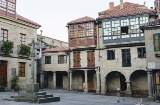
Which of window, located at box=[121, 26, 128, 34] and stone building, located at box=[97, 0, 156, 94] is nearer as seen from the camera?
stone building, located at box=[97, 0, 156, 94]

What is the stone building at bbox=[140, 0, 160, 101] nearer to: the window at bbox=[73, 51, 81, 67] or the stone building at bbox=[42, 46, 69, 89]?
the window at bbox=[73, 51, 81, 67]

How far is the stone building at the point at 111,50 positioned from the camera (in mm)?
27031

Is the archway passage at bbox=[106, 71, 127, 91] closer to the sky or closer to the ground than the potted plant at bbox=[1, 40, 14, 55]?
closer to the ground

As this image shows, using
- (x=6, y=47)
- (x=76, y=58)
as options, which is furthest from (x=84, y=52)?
(x=6, y=47)

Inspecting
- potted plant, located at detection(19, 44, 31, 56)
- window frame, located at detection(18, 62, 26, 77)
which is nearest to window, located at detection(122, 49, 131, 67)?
potted plant, located at detection(19, 44, 31, 56)

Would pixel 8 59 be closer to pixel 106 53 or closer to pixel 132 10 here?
pixel 106 53

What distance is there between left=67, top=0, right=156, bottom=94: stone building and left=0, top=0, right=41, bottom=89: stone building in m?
6.09

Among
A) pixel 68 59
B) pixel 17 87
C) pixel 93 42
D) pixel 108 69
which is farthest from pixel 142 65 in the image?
pixel 17 87

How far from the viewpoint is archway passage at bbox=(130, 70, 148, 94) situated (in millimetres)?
28109

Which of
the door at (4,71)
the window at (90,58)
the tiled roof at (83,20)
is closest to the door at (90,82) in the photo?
the window at (90,58)

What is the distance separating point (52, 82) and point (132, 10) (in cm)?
1640

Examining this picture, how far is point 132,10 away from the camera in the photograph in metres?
28.2

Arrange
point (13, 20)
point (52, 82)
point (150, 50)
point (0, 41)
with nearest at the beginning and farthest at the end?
point (150, 50) < point (0, 41) < point (13, 20) < point (52, 82)

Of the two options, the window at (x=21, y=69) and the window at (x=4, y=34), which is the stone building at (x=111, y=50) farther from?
the window at (x=4, y=34)
